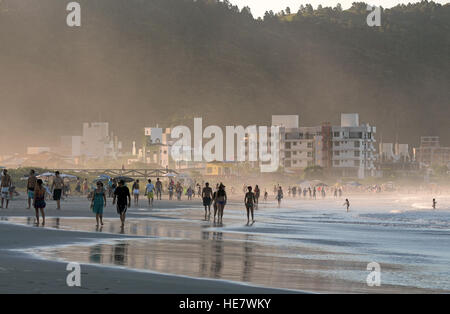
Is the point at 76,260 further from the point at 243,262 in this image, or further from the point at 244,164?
the point at 244,164

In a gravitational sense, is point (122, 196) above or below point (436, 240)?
above

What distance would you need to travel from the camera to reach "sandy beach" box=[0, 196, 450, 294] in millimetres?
12797

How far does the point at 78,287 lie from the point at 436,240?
759 inches

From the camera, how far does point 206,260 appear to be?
17078 mm

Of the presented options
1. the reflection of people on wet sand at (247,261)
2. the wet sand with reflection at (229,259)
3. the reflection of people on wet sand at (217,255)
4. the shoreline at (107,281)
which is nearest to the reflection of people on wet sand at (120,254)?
the wet sand with reflection at (229,259)

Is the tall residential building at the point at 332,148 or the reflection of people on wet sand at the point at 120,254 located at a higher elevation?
the tall residential building at the point at 332,148

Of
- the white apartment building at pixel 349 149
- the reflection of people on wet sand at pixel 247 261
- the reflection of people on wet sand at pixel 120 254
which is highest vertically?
the white apartment building at pixel 349 149

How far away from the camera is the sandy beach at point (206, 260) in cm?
1280

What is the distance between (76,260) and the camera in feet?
51.8

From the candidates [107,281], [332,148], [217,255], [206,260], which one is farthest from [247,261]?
[332,148]

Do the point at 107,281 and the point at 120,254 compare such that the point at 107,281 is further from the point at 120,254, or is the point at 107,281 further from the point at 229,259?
the point at 229,259

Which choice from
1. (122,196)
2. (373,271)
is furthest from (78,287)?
(122,196)

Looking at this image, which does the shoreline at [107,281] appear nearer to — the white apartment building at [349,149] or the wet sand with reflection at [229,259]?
the wet sand with reflection at [229,259]
